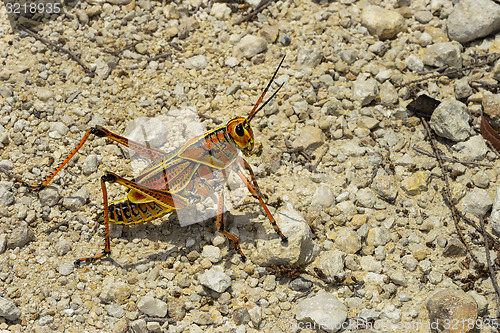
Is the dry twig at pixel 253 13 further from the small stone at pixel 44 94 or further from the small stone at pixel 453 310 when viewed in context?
the small stone at pixel 453 310

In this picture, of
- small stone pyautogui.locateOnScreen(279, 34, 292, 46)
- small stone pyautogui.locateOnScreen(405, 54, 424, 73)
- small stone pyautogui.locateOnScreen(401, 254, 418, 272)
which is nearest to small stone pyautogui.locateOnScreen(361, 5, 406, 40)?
small stone pyautogui.locateOnScreen(405, 54, 424, 73)

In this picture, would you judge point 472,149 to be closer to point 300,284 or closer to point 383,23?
point 383,23

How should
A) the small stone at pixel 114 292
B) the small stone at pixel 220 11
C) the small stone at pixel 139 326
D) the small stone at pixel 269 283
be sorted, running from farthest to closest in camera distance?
the small stone at pixel 220 11, the small stone at pixel 269 283, the small stone at pixel 114 292, the small stone at pixel 139 326

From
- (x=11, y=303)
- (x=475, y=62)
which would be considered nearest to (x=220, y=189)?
(x=11, y=303)

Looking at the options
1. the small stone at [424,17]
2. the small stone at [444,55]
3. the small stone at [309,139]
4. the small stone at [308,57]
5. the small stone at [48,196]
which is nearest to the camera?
the small stone at [48,196]

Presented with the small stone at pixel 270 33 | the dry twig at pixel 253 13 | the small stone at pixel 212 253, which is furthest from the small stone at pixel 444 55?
the small stone at pixel 212 253
